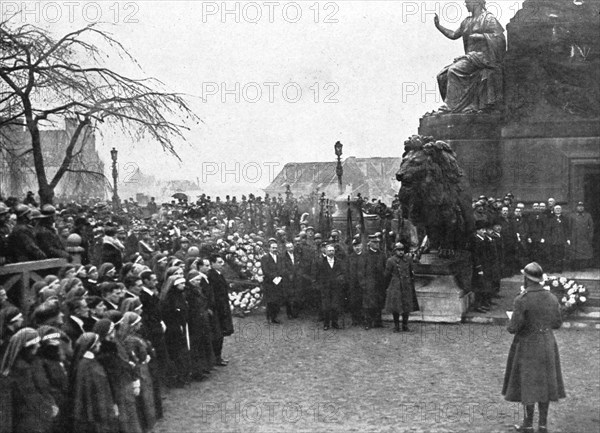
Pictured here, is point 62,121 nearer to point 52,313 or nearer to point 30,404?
point 52,313

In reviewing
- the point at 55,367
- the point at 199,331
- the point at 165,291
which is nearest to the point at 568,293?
the point at 199,331

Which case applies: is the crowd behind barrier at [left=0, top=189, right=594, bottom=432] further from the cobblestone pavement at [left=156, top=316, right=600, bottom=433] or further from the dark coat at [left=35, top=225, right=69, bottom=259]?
the cobblestone pavement at [left=156, top=316, right=600, bottom=433]

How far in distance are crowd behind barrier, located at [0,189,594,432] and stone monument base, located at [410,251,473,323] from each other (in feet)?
1.03

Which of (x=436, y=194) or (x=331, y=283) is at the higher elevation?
(x=436, y=194)

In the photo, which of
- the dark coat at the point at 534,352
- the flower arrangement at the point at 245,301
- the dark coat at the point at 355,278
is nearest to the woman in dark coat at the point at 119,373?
the dark coat at the point at 534,352

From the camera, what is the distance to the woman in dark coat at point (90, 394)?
6832 millimetres

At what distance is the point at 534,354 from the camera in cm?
795

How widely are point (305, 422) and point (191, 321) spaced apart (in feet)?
9.06

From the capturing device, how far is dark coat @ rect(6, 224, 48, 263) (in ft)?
31.8

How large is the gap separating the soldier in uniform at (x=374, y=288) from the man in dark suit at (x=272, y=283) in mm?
1909

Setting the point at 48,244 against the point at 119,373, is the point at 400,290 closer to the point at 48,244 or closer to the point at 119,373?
the point at 48,244

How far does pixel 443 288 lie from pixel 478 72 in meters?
7.75

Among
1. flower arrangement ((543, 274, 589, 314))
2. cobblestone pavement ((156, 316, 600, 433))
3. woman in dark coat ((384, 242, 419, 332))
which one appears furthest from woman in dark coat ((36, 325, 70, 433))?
flower arrangement ((543, 274, 589, 314))

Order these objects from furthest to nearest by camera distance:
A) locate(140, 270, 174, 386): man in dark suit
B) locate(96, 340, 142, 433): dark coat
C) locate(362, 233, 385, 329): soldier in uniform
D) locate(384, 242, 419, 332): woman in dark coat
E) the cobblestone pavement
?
locate(362, 233, 385, 329): soldier in uniform
locate(384, 242, 419, 332): woman in dark coat
locate(140, 270, 174, 386): man in dark suit
the cobblestone pavement
locate(96, 340, 142, 433): dark coat
